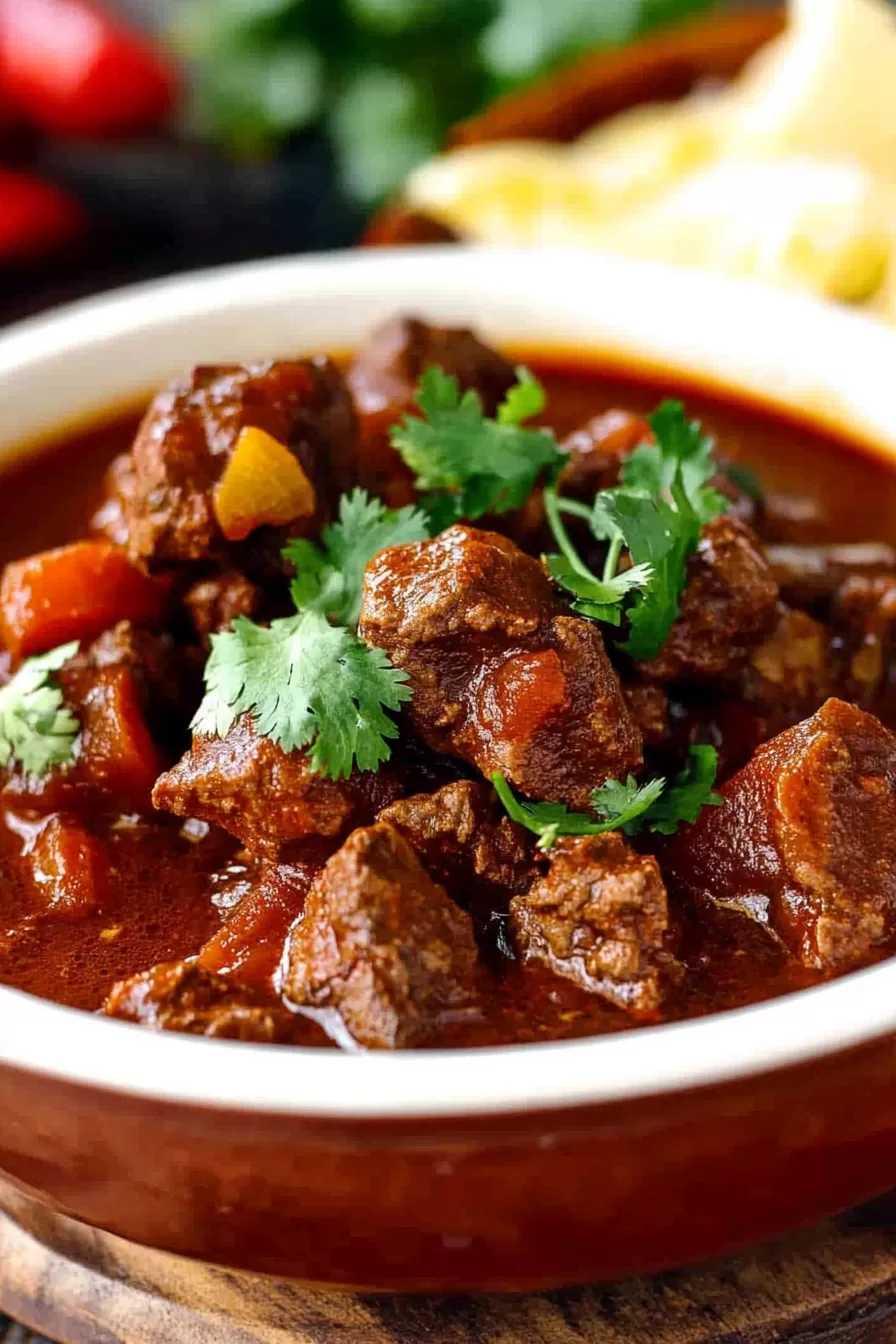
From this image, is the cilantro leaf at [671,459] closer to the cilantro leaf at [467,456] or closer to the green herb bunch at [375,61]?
the cilantro leaf at [467,456]

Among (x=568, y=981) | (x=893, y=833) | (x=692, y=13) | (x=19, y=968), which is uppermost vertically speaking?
(x=19, y=968)

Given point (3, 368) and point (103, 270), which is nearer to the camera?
point (3, 368)

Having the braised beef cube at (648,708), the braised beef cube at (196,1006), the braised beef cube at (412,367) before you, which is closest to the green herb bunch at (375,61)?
the braised beef cube at (412,367)

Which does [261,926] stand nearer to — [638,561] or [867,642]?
[638,561]

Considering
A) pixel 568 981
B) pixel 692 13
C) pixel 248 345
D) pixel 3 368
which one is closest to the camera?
pixel 568 981

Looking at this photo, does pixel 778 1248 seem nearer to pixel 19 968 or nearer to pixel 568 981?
pixel 568 981

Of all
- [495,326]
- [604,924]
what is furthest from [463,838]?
[495,326]

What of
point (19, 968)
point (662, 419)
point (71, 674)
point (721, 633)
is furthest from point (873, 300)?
point (19, 968)

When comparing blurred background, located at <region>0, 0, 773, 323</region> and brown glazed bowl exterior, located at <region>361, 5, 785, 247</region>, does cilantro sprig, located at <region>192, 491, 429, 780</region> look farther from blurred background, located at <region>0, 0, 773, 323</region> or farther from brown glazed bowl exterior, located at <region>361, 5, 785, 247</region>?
blurred background, located at <region>0, 0, 773, 323</region>
